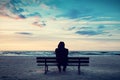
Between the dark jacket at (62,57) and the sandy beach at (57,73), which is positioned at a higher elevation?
the dark jacket at (62,57)

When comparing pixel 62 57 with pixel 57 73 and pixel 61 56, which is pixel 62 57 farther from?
pixel 57 73

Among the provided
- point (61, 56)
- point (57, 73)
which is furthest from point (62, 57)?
point (57, 73)

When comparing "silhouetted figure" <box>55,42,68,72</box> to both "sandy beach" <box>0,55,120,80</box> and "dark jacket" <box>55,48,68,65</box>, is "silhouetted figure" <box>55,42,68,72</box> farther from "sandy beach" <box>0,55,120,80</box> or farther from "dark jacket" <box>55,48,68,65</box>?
"sandy beach" <box>0,55,120,80</box>

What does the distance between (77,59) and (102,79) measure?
3737 millimetres

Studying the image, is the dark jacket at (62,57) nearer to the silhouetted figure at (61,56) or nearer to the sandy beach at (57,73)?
the silhouetted figure at (61,56)

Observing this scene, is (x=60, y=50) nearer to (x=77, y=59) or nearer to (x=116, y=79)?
(x=77, y=59)

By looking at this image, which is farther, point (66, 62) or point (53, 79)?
point (66, 62)

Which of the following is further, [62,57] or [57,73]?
[62,57]

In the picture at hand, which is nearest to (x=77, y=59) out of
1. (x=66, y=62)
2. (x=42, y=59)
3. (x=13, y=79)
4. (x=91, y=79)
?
(x=66, y=62)

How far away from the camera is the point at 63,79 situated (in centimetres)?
1288

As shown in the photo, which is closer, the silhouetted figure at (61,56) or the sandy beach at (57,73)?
the sandy beach at (57,73)

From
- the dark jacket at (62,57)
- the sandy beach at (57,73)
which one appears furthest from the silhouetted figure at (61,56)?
the sandy beach at (57,73)

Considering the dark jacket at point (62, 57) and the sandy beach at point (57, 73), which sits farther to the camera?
the dark jacket at point (62, 57)

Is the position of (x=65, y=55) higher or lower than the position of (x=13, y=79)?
higher
